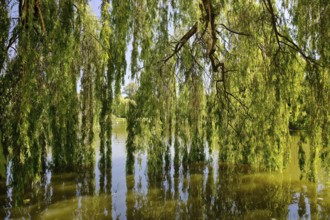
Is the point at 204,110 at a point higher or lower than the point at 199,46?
lower

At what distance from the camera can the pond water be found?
16.4 ft

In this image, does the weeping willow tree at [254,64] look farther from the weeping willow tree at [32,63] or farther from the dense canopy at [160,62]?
the weeping willow tree at [32,63]

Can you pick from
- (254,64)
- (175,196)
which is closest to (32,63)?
(254,64)

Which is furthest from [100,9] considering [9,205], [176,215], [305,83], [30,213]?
[9,205]

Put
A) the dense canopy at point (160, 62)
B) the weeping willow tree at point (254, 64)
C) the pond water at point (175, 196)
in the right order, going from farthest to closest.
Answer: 1. the pond water at point (175, 196)
2. the weeping willow tree at point (254, 64)
3. the dense canopy at point (160, 62)

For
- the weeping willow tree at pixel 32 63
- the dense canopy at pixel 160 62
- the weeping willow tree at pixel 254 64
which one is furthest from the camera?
the weeping willow tree at pixel 254 64

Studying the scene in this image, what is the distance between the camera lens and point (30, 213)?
5137 mm

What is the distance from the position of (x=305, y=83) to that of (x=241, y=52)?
1.45 m

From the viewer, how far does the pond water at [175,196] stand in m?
5.00

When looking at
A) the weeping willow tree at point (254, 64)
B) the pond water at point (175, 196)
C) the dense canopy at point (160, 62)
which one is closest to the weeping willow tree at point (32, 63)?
the dense canopy at point (160, 62)

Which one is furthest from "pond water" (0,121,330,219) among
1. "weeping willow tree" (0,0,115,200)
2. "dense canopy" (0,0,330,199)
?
"weeping willow tree" (0,0,115,200)

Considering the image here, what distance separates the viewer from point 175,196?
231 inches

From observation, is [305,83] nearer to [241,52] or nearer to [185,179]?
[241,52]

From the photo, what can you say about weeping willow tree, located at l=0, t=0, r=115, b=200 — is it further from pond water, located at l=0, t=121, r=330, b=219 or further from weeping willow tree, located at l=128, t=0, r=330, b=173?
pond water, located at l=0, t=121, r=330, b=219
